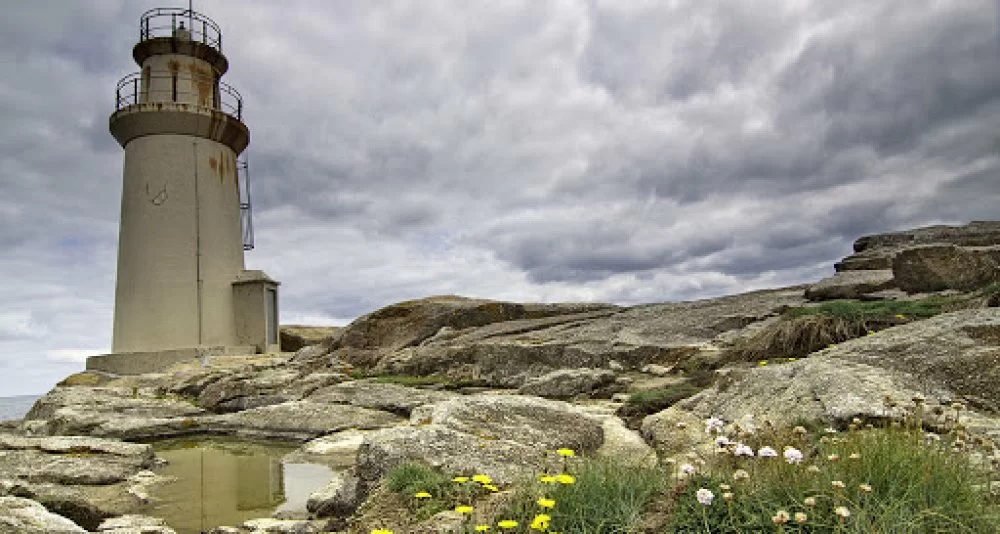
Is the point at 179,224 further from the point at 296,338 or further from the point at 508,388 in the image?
the point at 508,388

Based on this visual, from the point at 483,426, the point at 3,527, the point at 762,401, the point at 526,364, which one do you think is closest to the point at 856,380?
the point at 762,401

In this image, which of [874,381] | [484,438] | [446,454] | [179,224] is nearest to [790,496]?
[446,454]

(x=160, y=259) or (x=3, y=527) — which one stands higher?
(x=160, y=259)

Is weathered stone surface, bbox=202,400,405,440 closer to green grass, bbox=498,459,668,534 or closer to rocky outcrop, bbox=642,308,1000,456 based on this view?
rocky outcrop, bbox=642,308,1000,456

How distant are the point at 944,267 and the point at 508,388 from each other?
767 cm

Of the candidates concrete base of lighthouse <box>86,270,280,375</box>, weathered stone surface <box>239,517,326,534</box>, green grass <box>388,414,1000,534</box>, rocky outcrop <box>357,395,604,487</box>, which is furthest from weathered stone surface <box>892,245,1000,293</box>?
concrete base of lighthouse <box>86,270,280,375</box>

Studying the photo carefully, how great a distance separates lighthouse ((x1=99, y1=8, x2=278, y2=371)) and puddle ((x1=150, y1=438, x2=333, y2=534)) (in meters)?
16.6

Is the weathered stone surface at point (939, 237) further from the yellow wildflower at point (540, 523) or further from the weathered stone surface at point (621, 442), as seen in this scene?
the yellow wildflower at point (540, 523)

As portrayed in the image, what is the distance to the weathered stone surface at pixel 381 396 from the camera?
1070 centimetres

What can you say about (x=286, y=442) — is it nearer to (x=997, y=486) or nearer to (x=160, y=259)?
(x=997, y=486)

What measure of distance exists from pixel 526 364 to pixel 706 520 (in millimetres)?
9662

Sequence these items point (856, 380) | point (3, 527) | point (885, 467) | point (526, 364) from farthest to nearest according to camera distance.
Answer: point (526, 364) → point (856, 380) → point (3, 527) → point (885, 467)

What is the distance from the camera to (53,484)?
22.9 ft

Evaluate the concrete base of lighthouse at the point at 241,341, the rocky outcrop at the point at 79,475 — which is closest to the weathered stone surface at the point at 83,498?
the rocky outcrop at the point at 79,475
